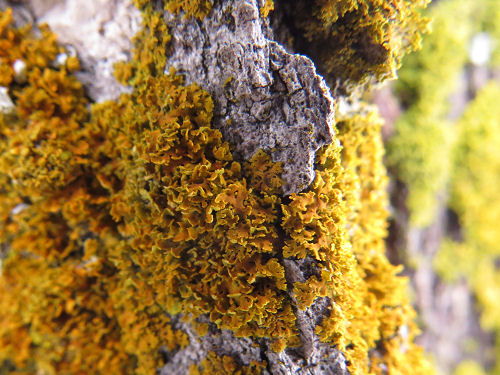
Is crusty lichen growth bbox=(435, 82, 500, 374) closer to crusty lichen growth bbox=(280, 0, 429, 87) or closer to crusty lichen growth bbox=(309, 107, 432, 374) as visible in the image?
crusty lichen growth bbox=(309, 107, 432, 374)

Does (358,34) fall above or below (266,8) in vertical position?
above

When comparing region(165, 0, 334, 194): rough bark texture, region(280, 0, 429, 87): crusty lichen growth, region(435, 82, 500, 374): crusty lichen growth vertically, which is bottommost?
region(165, 0, 334, 194): rough bark texture

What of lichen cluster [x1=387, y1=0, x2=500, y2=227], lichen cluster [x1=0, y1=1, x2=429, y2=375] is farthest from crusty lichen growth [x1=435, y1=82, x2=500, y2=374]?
lichen cluster [x1=0, y1=1, x2=429, y2=375]

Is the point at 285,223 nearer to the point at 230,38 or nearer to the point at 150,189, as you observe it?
the point at 150,189

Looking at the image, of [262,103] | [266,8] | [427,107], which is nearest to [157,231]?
[262,103]

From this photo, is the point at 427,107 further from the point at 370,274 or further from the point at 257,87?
the point at 257,87

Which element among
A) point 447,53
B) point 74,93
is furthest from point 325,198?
point 447,53
